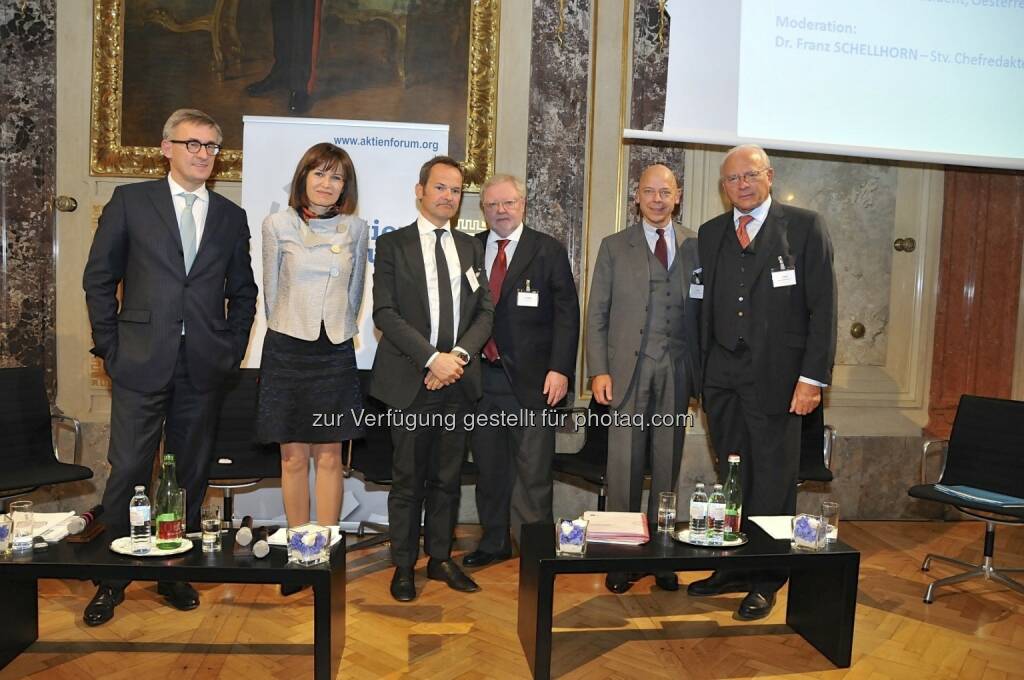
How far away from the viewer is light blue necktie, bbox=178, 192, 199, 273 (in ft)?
10.4

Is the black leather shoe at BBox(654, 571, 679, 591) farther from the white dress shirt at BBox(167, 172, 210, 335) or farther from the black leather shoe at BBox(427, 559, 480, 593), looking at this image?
the white dress shirt at BBox(167, 172, 210, 335)

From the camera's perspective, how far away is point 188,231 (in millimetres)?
3170

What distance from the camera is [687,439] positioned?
4816 millimetres

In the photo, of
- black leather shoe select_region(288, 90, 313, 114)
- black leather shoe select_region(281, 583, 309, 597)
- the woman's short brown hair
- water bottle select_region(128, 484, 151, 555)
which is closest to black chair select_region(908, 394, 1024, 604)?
black leather shoe select_region(281, 583, 309, 597)

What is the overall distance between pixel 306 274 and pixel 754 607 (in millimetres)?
2242

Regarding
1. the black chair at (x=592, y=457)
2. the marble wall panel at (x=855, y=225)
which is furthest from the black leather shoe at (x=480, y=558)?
→ the marble wall panel at (x=855, y=225)

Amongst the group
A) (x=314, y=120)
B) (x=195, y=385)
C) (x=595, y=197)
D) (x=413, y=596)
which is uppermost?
(x=314, y=120)

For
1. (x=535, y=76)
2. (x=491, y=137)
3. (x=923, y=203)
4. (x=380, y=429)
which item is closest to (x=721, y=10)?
(x=535, y=76)

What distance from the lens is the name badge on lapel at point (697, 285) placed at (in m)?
3.52

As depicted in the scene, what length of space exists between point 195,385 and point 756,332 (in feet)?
7.43

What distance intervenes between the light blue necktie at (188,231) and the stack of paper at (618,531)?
1831mm

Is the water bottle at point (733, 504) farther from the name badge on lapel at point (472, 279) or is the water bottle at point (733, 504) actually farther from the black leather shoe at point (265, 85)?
the black leather shoe at point (265, 85)

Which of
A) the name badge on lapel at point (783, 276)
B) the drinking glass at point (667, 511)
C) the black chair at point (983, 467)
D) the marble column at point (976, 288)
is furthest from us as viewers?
the marble column at point (976, 288)

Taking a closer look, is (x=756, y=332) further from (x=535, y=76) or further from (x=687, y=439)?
(x=535, y=76)
